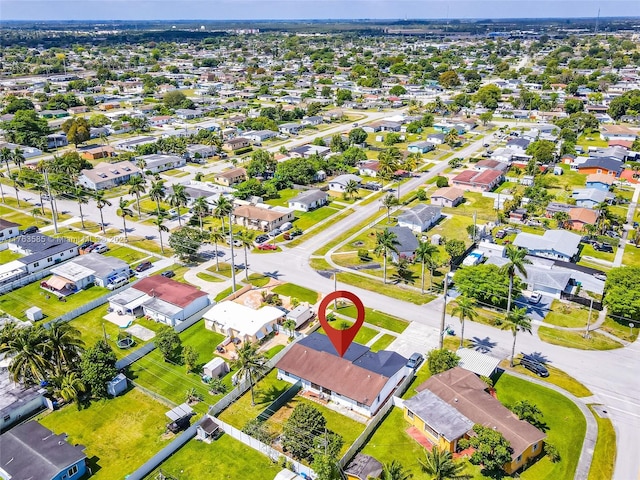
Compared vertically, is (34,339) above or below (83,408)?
above

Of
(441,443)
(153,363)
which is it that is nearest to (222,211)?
(153,363)

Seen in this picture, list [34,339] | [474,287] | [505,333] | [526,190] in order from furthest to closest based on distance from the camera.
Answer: [526,190], [474,287], [505,333], [34,339]

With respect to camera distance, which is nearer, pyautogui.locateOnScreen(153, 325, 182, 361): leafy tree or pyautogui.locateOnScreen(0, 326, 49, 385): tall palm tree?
pyautogui.locateOnScreen(0, 326, 49, 385): tall palm tree

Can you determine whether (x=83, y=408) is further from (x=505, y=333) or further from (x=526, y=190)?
(x=526, y=190)

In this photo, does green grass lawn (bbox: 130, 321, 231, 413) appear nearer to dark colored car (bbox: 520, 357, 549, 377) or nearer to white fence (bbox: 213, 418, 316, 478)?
white fence (bbox: 213, 418, 316, 478)

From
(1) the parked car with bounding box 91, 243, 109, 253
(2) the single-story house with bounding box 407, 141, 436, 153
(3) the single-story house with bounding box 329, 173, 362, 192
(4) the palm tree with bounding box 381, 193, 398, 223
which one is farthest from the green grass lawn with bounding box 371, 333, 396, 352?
(2) the single-story house with bounding box 407, 141, 436, 153

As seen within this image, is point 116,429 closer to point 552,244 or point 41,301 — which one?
point 41,301
